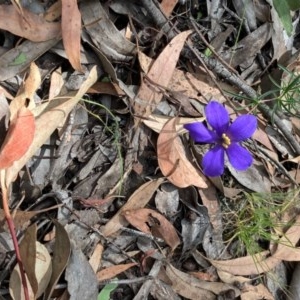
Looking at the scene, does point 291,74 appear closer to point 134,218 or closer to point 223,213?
point 223,213

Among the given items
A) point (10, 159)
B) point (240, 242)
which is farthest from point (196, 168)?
point (10, 159)

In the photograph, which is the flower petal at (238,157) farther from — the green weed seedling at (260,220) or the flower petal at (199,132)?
the green weed seedling at (260,220)

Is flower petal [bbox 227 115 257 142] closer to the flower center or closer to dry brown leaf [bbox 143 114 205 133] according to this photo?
the flower center

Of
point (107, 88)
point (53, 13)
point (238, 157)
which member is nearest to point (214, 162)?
point (238, 157)

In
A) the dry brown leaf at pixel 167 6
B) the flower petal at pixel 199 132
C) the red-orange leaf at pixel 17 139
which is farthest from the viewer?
the dry brown leaf at pixel 167 6

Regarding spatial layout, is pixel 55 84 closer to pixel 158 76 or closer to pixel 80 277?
pixel 158 76

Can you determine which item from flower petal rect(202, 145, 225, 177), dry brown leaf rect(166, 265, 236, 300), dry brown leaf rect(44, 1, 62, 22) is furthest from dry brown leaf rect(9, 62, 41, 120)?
dry brown leaf rect(166, 265, 236, 300)

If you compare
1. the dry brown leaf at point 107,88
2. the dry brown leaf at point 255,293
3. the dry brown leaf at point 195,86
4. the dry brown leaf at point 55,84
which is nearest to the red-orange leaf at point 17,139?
the dry brown leaf at point 55,84
